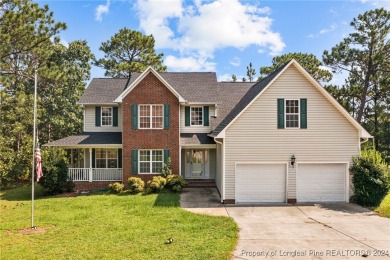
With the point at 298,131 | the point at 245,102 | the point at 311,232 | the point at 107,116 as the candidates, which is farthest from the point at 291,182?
the point at 107,116

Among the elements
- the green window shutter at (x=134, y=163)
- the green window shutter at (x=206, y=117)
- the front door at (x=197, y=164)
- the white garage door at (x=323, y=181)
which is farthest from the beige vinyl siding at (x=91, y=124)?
the white garage door at (x=323, y=181)

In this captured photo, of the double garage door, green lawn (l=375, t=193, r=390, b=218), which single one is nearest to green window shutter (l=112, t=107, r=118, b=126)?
the double garage door

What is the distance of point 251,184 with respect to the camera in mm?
14680

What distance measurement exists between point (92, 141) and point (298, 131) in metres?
12.9

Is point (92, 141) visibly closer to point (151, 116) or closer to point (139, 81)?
point (151, 116)

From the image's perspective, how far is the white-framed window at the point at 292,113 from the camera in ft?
48.5

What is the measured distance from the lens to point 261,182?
14.7 meters

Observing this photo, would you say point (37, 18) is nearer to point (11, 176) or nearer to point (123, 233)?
point (11, 176)

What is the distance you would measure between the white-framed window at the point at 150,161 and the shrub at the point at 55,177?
481 cm

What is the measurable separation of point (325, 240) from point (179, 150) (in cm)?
1047

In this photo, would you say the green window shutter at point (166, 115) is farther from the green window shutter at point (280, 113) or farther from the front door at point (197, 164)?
the green window shutter at point (280, 113)

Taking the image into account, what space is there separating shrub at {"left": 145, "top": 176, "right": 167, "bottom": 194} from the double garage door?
4742mm

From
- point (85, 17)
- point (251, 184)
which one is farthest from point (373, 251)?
point (85, 17)

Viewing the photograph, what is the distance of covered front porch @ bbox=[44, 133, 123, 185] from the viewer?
17984mm
